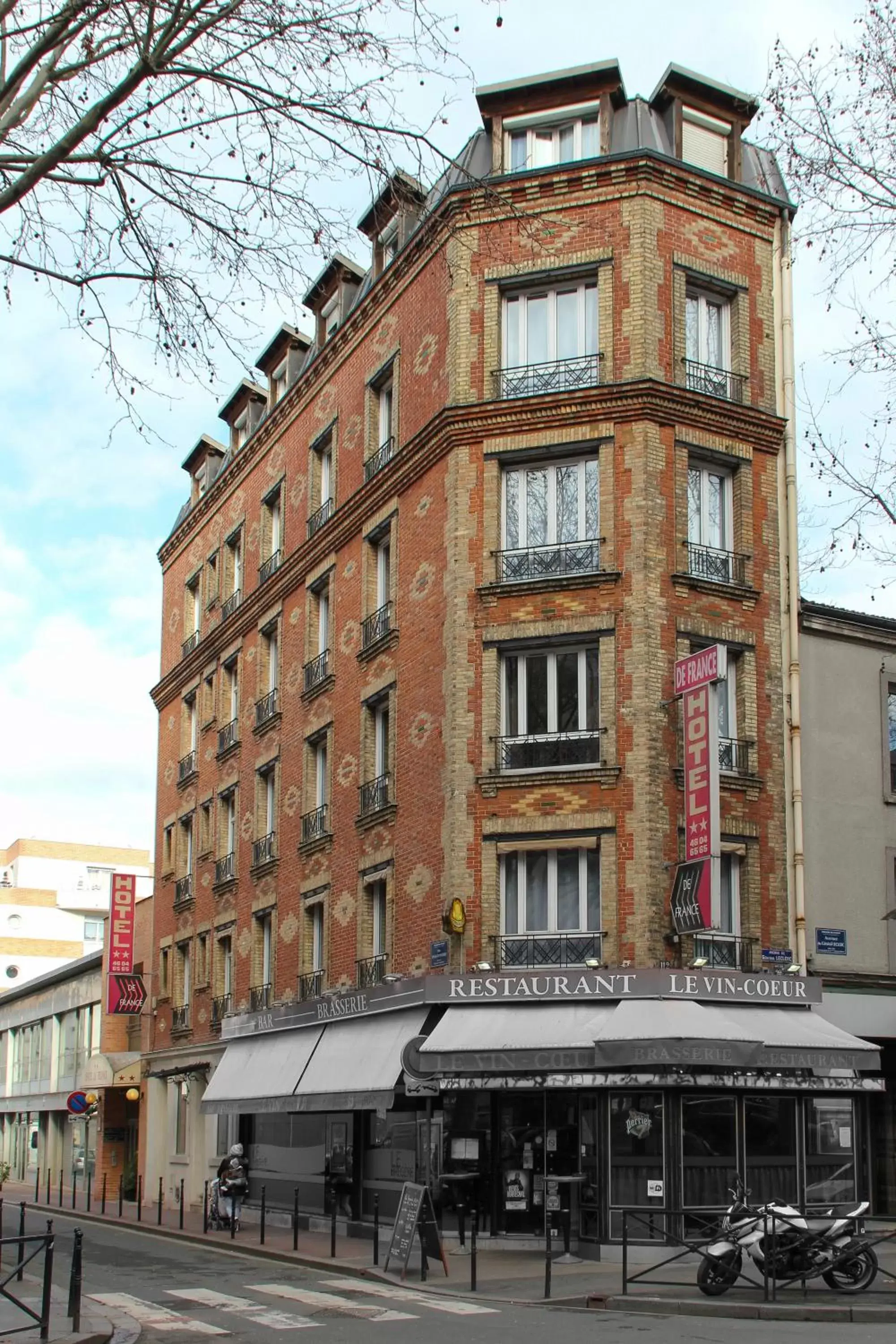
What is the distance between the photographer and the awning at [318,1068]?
23.4m

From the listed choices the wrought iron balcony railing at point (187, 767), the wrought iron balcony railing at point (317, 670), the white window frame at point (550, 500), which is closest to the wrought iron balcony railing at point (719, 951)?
the white window frame at point (550, 500)

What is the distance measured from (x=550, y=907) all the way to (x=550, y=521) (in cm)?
600

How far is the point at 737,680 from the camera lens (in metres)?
24.4

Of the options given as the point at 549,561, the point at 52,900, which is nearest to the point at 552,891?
the point at 549,561

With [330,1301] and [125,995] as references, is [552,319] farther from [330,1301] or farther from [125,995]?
[125,995]

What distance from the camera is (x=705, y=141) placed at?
26.4m

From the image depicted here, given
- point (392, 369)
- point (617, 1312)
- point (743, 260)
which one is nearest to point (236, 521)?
point (392, 369)

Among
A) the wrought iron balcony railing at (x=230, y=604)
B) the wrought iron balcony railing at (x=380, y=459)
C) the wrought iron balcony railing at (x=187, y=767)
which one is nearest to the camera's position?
the wrought iron balcony railing at (x=380, y=459)

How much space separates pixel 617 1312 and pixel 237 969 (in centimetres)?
1907

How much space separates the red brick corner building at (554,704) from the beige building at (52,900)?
55.8 metres

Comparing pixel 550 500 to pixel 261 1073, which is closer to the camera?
pixel 550 500

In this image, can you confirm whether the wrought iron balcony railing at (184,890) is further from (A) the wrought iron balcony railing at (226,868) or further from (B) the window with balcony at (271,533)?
(B) the window with balcony at (271,533)

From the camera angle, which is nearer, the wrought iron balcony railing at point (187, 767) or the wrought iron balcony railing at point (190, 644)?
the wrought iron balcony railing at point (187, 767)

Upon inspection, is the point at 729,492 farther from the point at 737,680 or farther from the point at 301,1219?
the point at 301,1219
